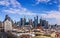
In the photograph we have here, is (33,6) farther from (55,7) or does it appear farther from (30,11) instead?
(55,7)

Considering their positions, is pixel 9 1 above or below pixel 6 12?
above

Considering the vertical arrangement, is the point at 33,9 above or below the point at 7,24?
above

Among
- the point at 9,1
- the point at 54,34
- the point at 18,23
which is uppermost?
the point at 9,1

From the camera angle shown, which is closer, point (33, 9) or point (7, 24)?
point (7, 24)

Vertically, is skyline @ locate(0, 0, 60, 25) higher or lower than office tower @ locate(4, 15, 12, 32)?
higher

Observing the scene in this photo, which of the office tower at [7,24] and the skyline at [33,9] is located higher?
the skyline at [33,9]

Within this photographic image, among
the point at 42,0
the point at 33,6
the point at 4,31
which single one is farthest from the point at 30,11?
the point at 4,31

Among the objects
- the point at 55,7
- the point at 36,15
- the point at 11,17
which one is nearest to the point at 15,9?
the point at 11,17
